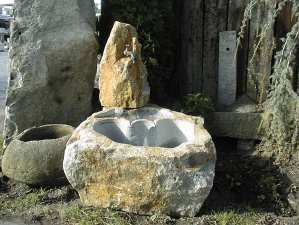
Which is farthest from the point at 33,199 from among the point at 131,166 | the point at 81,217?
the point at 131,166

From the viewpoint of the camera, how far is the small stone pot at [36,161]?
3814mm

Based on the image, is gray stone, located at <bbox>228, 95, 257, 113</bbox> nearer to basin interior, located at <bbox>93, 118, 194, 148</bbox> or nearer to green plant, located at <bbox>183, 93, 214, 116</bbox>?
green plant, located at <bbox>183, 93, 214, 116</bbox>

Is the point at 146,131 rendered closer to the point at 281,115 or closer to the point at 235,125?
the point at 235,125

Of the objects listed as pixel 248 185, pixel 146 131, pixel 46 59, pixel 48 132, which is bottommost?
pixel 248 185

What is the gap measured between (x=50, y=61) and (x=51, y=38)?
0.23 metres

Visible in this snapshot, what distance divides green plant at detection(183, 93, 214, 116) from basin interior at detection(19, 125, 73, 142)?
125cm

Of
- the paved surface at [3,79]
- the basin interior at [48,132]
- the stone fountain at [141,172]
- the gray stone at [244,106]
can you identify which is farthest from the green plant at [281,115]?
the paved surface at [3,79]

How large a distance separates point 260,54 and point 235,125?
30.6 inches

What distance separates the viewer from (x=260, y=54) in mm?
→ 4602

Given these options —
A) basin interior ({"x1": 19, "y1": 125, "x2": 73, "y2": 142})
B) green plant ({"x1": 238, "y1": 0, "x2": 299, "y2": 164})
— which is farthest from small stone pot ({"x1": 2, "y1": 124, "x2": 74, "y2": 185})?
green plant ({"x1": 238, "y1": 0, "x2": 299, "y2": 164})

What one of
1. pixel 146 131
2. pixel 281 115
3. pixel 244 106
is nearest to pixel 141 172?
pixel 146 131

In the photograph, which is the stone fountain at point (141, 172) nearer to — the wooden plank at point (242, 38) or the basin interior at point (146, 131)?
the basin interior at point (146, 131)

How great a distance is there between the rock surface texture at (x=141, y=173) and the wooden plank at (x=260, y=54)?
144 centimetres

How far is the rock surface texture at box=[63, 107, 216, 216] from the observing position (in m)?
3.18
